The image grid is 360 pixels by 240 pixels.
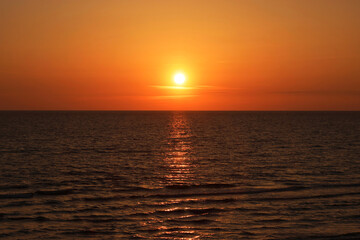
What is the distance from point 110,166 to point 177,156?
11.3 metres

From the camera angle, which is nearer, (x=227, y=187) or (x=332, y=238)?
(x=332, y=238)

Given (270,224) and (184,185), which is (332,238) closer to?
(270,224)

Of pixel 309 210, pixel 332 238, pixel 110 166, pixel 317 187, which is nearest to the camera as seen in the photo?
pixel 332 238

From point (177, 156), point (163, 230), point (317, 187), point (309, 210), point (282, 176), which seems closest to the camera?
point (163, 230)

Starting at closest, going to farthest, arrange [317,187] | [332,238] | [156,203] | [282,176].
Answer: [332,238]
[156,203]
[317,187]
[282,176]

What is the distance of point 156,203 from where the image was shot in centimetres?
2327

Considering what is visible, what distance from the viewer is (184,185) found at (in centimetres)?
2873

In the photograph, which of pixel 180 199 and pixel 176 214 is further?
pixel 180 199

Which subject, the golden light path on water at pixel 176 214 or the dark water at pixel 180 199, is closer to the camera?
the golden light path on water at pixel 176 214

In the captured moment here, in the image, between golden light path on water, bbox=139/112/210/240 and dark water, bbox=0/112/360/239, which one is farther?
dark water, bbox=0/112/360/239

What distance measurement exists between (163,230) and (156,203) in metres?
5.04

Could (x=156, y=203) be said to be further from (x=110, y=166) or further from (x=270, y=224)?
(x=110, y=166)

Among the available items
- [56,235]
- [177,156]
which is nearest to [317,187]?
[56,235]

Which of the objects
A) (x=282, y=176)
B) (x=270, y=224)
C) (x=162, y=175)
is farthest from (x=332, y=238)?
(x=162, y=175)
